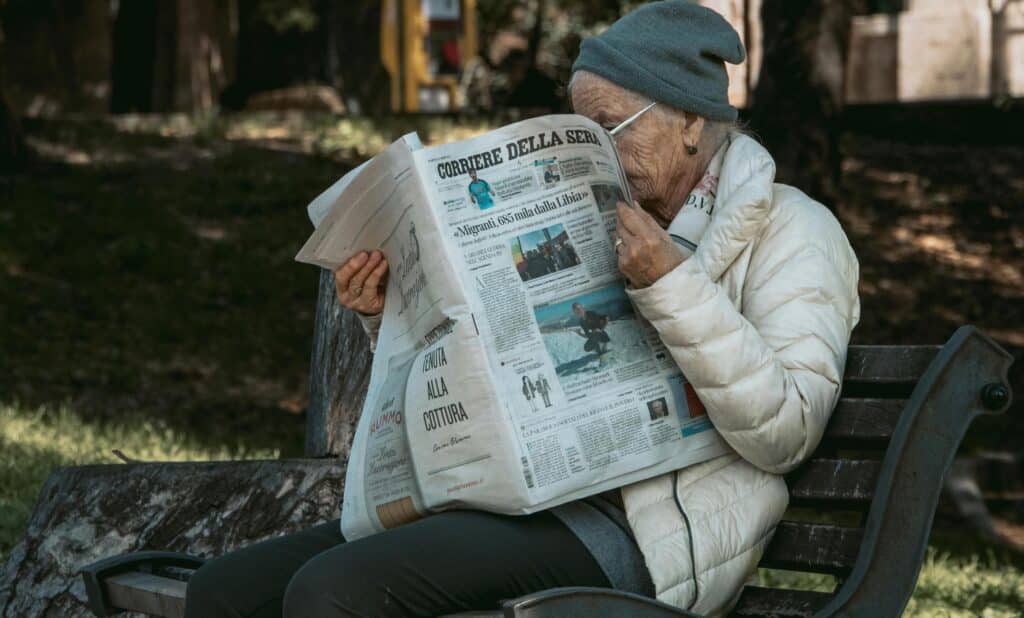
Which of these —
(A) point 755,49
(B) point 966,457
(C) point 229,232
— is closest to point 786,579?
(B) point 966,457

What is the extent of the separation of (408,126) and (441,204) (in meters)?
11.5

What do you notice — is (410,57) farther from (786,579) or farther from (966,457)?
(786,579)

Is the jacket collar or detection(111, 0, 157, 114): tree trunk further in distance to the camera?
detection(111, 0, 157, 114): tree trunk

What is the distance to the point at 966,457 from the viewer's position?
30.3ft

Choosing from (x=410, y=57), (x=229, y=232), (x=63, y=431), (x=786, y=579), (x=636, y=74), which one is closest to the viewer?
(x=636, y=74)

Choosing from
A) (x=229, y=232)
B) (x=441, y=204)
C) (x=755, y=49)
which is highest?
(x=441, y=204)

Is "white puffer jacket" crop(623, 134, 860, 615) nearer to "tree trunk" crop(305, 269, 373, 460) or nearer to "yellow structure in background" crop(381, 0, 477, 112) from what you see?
"tree trunk" crop(305, 269, 373, 460)

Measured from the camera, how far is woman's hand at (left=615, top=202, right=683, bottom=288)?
8.58 ft

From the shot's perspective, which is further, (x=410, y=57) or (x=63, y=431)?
(x=410, y=57)

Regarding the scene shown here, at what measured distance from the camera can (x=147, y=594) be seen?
10.2 ft

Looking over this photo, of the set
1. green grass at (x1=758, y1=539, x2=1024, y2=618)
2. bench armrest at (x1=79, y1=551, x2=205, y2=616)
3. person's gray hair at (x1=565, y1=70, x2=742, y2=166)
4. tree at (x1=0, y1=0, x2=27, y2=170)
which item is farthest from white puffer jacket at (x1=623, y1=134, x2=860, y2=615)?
tree at (x1=0, y1=0, x2=27, y2=170)

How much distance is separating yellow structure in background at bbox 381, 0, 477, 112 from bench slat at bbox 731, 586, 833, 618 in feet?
45.1

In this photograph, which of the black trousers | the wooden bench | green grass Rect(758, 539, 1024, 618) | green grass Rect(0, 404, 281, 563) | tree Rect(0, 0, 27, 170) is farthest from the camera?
tree Rect(0, 0, 27, 170)

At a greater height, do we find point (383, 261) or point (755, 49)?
point (383, 261)
